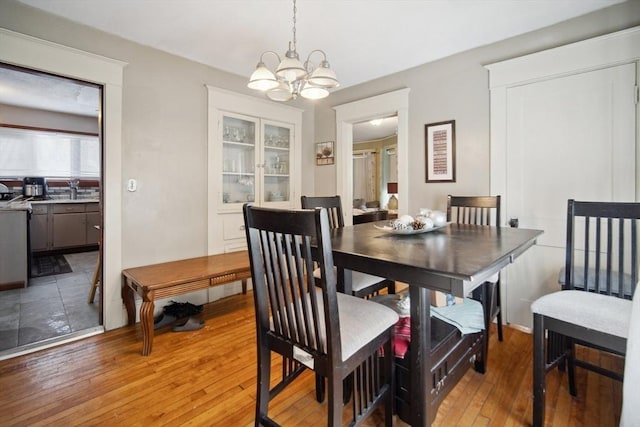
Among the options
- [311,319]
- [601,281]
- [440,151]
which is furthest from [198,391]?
[440,151]

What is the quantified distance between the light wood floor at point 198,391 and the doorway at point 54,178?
34.0 inches

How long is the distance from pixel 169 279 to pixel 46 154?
16.4 ft

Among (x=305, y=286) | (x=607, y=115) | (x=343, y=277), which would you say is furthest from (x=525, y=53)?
(x=305, y=286)

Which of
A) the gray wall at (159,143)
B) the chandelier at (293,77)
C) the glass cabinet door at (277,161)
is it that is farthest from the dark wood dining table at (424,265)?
the glass cabinet door at (277,161)

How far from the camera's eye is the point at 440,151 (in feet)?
9.57

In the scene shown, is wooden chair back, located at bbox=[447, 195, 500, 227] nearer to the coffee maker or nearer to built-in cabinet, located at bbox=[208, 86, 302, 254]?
built-in cabinet, located at bbox=[208, 86, 302, 254]

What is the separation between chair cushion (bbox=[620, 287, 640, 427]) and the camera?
102 cm

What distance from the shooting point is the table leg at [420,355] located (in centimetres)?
118

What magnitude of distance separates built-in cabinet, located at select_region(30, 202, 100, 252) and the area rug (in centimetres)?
22

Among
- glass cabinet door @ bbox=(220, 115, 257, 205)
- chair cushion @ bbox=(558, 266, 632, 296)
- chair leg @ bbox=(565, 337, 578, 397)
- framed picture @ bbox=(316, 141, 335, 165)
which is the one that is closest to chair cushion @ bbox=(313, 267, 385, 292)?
chair leg @ bbox=(565, 337, 578, 397)

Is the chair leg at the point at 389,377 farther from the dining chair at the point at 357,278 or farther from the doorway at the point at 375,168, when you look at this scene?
the doorway at the point at 375,168

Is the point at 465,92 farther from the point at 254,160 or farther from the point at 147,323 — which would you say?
the point at 147,323

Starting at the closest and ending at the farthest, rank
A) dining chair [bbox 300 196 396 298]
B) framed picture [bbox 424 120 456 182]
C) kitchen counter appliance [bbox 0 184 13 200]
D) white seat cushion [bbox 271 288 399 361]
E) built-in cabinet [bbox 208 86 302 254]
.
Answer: white seat cushion [bbox 271 288 399 361]
dining chair [bbox 300 196 396 298]
framed picture [bbox 424 120 456 182]
built-in cabinet [bbox 208 86 302 254]
kitchen counter appliance [bbox 0 184 13 200]

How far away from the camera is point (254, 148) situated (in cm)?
348
